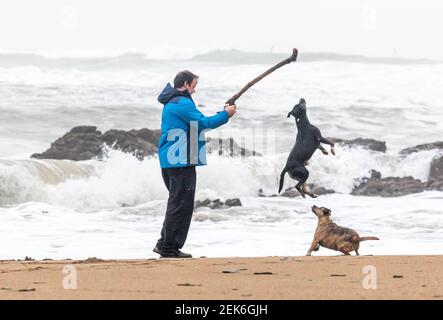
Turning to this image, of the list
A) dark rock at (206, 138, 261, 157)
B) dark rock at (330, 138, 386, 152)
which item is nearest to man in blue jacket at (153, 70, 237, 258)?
dark rock at (206, 138, 261, 157)

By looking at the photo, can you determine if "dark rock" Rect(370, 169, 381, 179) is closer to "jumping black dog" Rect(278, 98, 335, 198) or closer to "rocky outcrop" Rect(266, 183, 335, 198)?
"rocky outcrop" Rect(266, 183, 335, 198)

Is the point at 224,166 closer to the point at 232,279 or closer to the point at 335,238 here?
the point at 335,238

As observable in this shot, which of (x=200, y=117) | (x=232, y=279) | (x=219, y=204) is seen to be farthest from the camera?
(x=219, y=204)

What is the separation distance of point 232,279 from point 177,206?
6.90 feet

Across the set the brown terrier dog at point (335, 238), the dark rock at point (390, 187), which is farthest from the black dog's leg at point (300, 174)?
the dark rock at point (390, 187)

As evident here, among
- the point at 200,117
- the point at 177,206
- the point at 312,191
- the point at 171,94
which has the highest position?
the point at 171,94

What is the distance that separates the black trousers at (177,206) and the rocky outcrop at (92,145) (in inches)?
439

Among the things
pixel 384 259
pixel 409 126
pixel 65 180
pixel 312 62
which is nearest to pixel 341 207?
pixel 65 180

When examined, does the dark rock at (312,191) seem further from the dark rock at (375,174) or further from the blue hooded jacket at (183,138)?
the blue hooded jacket at (183,138)

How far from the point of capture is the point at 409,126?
30.0 meters

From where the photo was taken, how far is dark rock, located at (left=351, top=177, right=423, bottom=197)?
17.7 meters

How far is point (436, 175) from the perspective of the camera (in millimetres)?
19359

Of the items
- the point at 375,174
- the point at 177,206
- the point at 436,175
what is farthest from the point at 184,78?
the point at 375,174
